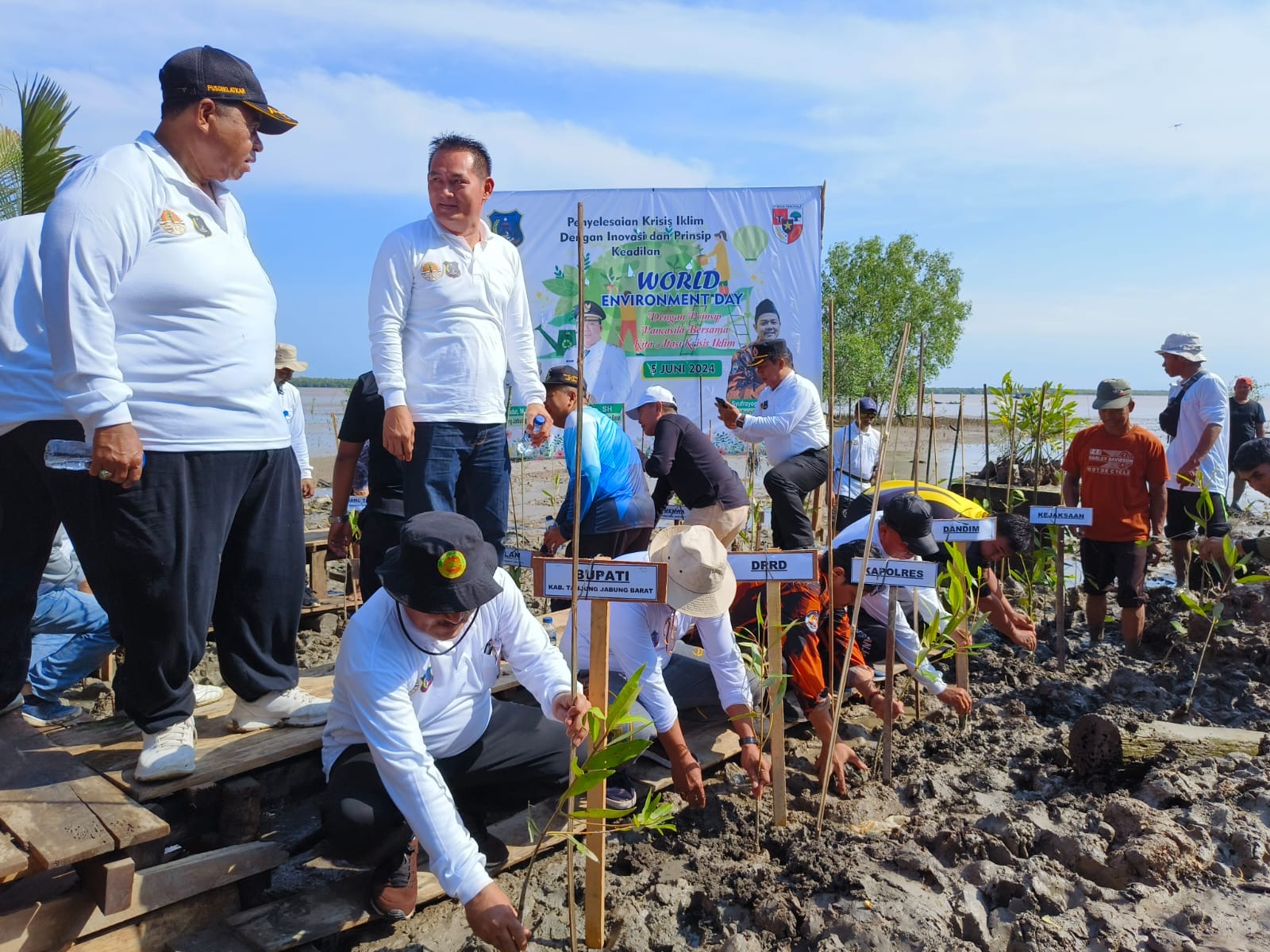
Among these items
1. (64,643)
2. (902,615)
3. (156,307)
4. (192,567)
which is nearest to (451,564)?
(192,567)

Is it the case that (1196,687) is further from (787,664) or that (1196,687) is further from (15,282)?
(15,282)

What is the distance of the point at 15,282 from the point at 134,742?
4.77 ft

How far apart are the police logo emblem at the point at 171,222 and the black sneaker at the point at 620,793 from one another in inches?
85.8

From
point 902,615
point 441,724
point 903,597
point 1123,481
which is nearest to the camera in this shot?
point 441,724

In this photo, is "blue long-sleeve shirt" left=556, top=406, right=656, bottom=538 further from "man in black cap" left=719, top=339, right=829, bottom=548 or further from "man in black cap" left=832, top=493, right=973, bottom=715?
"man in black cap" left=719, top=339, right=829, bottom=548

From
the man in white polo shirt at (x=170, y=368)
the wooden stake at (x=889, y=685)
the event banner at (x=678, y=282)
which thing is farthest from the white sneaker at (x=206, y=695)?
the event banner at (x=678, y=282)

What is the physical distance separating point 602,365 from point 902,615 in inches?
169

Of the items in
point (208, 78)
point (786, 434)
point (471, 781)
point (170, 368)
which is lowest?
point (471, 781)

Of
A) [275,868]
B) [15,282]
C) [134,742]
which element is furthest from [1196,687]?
[15,282]

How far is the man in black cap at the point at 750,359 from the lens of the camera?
746cm

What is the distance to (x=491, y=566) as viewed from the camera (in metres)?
2.40

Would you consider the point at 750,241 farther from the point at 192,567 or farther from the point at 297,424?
the point at 192,567

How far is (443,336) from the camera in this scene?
3.30 meters

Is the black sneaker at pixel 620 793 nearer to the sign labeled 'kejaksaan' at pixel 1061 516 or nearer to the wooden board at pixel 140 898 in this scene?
the wooden board at pixel 140 898
